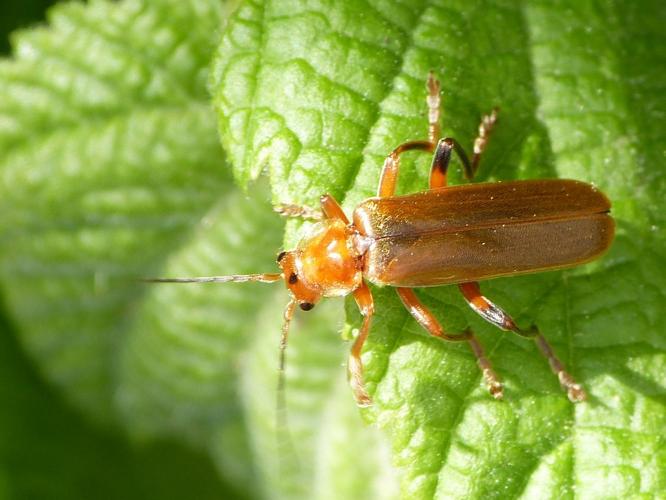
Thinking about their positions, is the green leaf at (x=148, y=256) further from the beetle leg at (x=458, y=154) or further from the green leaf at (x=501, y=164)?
the beetle leg at (x=458, y=154)

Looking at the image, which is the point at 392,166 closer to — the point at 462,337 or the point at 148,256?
the point at 462,337

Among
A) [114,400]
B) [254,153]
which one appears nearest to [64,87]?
[254,153]

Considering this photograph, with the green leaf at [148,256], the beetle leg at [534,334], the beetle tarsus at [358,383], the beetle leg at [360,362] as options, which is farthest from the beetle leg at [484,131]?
the green leaf at [148,256]

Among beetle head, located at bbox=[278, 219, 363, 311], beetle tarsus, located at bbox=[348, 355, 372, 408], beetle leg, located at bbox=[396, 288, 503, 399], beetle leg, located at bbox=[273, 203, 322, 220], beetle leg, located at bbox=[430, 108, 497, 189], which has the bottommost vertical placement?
beetle tarsus, located at bbox=[348, 355, 372, 408]

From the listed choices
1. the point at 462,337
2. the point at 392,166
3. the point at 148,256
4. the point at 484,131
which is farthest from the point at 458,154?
the point at 148,256

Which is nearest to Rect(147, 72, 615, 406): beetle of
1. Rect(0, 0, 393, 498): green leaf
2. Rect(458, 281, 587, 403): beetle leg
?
Rect(458, 281, 587, 403): beetle leg

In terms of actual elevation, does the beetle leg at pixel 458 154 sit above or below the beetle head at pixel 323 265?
above

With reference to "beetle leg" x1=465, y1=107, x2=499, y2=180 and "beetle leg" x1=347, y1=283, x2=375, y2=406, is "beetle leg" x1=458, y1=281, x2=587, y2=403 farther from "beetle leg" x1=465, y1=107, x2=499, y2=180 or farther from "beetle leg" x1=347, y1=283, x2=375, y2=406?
"beetle leg" x1=465, y1=107, x2=499, y2=180
